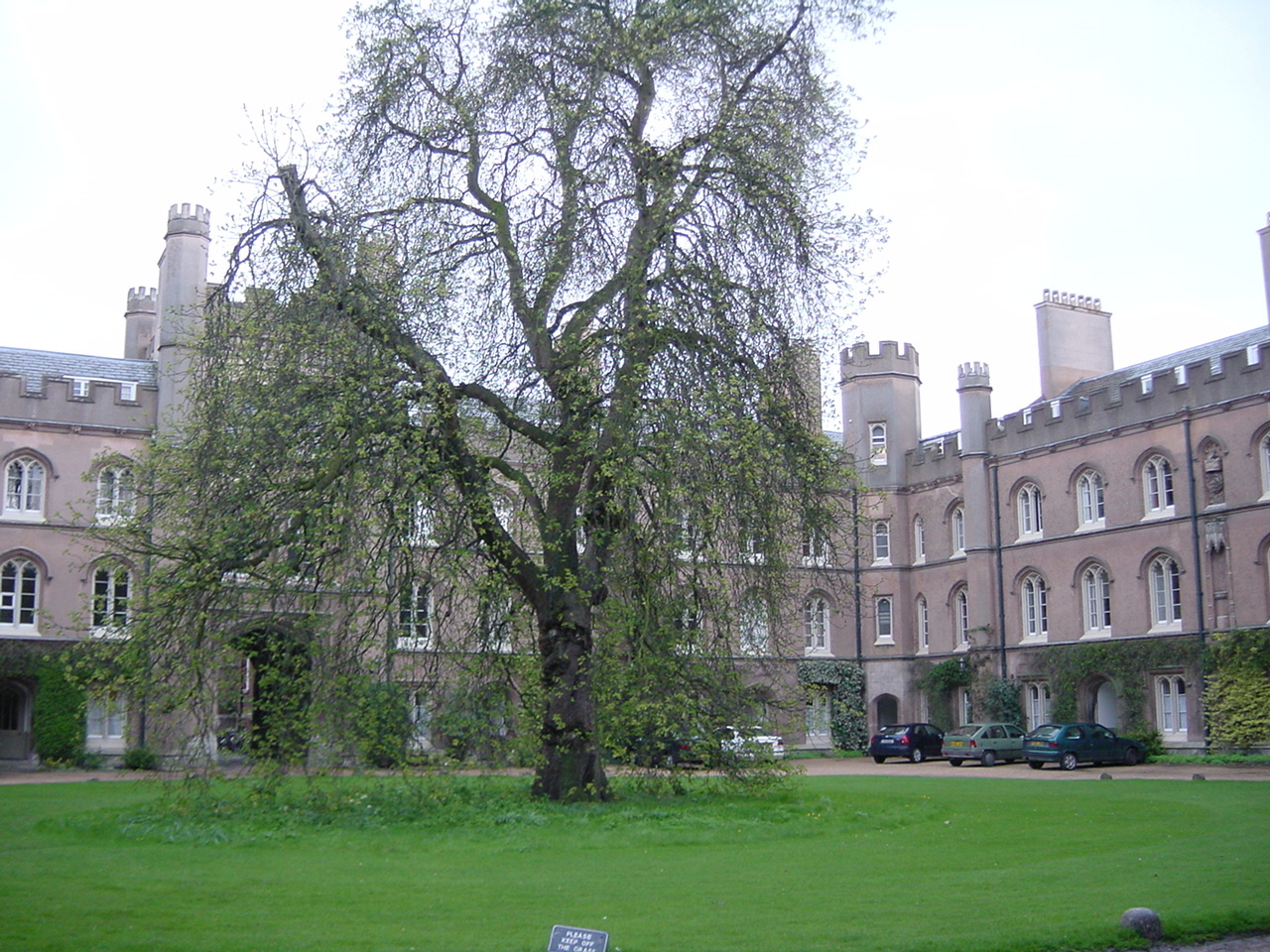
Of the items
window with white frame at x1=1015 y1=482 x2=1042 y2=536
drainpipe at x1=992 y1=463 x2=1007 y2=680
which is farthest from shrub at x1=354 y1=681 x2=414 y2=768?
window with white frame at x1=1015 y1=482 x2=1042 y2=536

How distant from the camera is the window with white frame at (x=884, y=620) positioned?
43812mm

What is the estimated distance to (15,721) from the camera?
107 feet

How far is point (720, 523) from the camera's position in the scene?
53.7 ft

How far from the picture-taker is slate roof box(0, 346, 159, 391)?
120 feet

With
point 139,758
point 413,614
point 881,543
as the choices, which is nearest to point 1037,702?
point 881,543

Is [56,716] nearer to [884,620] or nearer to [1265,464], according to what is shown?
[884,620]

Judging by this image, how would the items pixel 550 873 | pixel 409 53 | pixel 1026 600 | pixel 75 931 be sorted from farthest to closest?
pixel 1026 600 → pixel 409 53 → pixel 550 873 → pixel 75 931

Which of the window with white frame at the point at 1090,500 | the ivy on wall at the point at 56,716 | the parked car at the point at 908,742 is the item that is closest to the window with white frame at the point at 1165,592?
the window with white frame at the point at 1090,500

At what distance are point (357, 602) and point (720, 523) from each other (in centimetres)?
472

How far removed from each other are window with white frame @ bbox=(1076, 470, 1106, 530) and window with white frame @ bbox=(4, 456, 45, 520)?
29.0m

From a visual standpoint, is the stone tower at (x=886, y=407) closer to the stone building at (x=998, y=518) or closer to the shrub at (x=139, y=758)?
the stone building at (x=998, y=518)

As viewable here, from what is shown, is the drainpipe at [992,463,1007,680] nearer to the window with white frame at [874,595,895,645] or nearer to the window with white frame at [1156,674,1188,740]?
the window with white frame at [874,595,895,645]

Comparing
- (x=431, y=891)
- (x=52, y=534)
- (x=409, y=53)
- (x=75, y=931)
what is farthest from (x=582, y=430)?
(x=52, y=534)

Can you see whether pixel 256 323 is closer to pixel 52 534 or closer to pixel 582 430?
pixel 582 430
